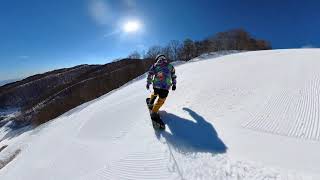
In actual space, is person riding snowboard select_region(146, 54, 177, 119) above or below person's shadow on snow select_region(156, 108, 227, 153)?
above

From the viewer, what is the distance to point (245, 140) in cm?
577

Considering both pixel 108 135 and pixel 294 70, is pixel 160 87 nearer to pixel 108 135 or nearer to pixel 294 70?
pixel 108 135

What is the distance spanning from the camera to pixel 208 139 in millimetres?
6117

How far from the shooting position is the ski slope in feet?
16.0

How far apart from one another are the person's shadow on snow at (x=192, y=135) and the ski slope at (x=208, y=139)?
24 mm

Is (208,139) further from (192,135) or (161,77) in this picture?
(161,77)

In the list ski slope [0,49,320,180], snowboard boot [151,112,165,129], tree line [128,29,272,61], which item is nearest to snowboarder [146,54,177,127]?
snowboard boot [151,112,165,129]

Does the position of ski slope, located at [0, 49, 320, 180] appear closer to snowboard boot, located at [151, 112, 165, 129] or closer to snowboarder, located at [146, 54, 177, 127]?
snowboard boot, located at [151, 112, 165, 129]

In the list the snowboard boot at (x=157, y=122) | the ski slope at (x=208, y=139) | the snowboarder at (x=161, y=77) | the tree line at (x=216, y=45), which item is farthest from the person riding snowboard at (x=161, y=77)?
the tree line at (x=216, y=45)

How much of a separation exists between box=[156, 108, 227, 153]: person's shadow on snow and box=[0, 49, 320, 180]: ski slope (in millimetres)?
24

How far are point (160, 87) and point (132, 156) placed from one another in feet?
8.34

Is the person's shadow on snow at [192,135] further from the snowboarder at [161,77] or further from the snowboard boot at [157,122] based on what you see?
the snowboarder at [161,77]

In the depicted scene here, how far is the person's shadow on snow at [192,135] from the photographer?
576cm

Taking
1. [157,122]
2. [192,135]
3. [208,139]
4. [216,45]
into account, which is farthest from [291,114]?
[216,45]
